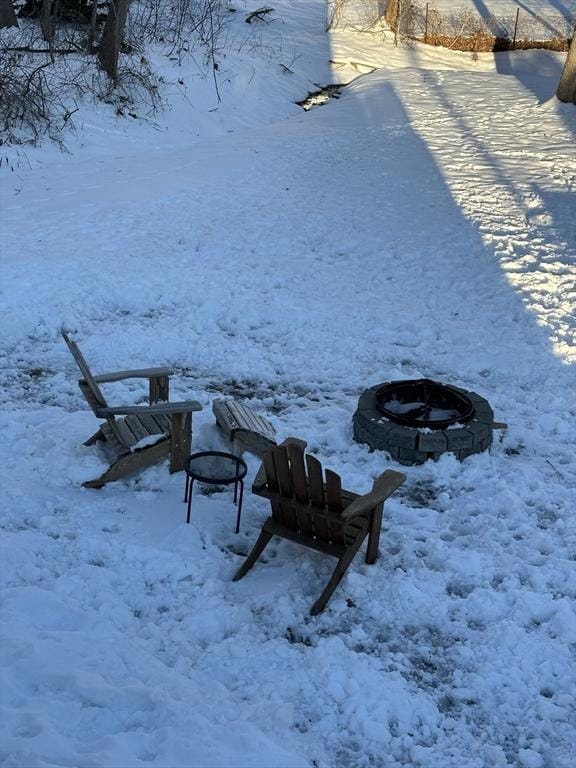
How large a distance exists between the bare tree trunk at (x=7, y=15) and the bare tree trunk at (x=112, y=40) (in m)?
2.04

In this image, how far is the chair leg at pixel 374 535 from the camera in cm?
501

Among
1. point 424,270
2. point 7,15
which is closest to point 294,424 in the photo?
point 424,270

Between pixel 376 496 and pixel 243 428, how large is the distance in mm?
1689

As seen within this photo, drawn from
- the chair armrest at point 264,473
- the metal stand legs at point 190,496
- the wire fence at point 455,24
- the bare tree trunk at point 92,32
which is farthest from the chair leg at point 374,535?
the wire fence at point 455,24

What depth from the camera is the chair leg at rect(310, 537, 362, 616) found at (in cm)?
473

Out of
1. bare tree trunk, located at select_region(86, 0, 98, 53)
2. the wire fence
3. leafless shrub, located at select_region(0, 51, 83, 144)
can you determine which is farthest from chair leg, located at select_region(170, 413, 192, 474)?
the wire fence

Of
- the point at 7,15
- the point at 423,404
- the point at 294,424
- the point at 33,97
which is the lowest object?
the point at 294,424

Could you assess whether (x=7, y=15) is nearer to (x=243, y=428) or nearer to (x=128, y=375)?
(x=128, y=375)

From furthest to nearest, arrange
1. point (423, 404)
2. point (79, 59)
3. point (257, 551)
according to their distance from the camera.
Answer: point (79, 59) → point (423, 404) → point (257, 551)

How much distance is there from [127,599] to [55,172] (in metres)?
9.59

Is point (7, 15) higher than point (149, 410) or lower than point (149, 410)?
higher

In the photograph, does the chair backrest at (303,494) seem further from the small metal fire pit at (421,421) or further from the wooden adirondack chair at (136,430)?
the small metal fire pit at (421,421)

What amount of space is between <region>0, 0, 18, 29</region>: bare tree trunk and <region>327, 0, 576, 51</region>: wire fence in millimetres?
9470

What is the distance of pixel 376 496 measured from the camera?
16.0ft
